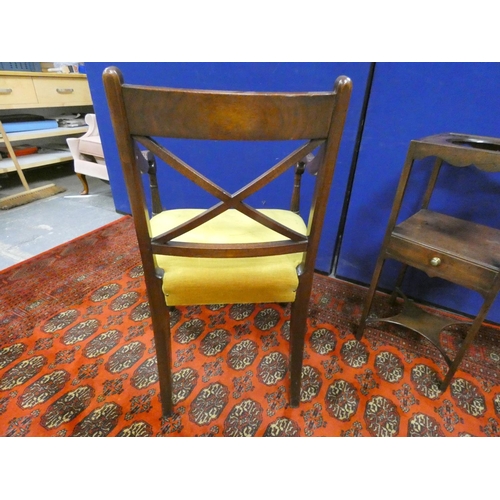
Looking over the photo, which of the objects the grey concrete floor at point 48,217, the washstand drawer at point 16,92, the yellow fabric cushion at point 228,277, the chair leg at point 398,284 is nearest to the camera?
the yellow fabric cushion at point 228,277

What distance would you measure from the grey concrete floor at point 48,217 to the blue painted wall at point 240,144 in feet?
2.09

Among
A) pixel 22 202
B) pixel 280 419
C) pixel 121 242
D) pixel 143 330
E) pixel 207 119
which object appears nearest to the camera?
pixel 207 119

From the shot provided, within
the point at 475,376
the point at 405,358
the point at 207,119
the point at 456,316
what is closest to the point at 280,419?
the point at 405,358

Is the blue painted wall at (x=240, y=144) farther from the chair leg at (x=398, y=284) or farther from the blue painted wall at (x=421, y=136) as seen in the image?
the chair leg at (x=398, y=284)

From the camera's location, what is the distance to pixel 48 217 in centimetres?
227

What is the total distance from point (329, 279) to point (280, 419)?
87cm

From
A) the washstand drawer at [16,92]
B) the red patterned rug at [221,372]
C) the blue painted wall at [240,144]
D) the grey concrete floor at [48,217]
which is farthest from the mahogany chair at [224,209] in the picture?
the washstand drawer at [16,92]

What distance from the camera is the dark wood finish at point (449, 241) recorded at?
88cm

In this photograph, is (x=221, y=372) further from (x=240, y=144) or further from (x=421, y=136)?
(x=421, y=136)

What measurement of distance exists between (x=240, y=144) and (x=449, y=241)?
1077 mm

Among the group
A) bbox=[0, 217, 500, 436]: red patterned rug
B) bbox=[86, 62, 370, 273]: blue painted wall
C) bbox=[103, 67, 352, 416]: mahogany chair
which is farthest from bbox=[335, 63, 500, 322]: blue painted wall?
bbox=[103, 67, 352, 416]: mahogany chair

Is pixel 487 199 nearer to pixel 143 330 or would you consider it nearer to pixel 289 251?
pixel 289 251

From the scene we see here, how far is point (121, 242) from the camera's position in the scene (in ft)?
6.46

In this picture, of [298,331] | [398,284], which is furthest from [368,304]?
[298,331]
